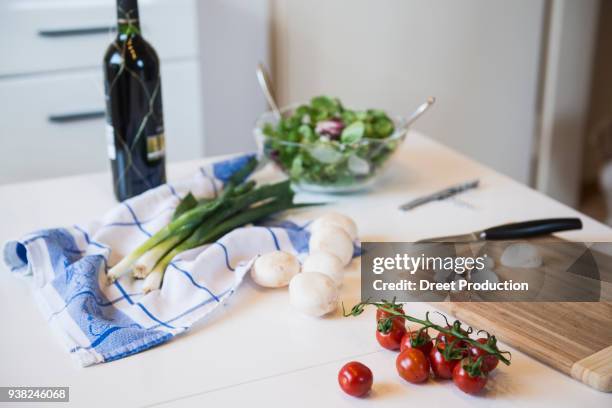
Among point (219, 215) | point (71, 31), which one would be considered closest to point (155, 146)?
point (219, 215)

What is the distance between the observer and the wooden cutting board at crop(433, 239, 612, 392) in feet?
3.01

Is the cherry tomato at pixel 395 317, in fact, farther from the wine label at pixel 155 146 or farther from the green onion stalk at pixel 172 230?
the wine label at pixel 155 146

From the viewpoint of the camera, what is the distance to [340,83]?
2629 mm

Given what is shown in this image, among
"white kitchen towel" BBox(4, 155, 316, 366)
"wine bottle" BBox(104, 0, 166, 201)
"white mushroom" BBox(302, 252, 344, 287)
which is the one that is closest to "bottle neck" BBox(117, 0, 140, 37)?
"wine bottle" BBox(104, 0, 166, 201)

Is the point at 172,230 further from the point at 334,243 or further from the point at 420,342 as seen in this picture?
the point at 420,342

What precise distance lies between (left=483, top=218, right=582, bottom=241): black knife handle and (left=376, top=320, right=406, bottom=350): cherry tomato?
34cm

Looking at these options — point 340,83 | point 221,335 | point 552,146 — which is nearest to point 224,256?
point 221,335

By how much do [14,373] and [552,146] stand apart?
2455 millimetres

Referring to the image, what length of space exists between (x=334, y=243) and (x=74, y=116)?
1370 millimetres

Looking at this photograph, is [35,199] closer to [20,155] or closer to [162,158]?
[162,158]

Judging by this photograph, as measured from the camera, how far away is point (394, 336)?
97 cm

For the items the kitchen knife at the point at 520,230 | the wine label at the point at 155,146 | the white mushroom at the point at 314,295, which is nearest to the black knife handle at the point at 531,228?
the kitchen knife at the point at 520,230

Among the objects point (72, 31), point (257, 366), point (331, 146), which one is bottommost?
point (257, 366)

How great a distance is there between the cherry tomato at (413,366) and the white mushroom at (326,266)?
8.8 inches
